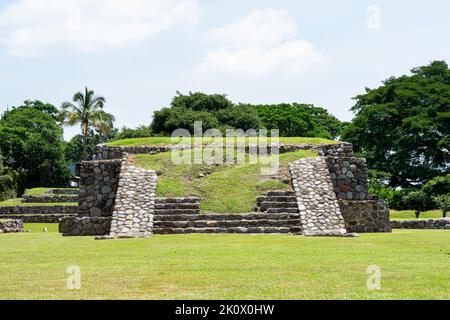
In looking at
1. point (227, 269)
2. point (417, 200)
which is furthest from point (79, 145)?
point (227, 269)

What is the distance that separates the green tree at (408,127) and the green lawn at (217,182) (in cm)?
1770

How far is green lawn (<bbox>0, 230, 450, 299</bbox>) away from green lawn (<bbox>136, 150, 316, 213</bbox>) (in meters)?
4.46

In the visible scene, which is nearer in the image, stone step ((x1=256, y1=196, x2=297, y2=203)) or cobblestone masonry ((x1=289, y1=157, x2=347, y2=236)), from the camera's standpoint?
cobblestone masonry ((x1=289, y1=157, x2=347, y2=236))

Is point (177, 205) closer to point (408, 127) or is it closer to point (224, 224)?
point (224, 224)

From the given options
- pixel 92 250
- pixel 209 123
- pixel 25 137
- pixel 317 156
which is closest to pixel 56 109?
pixel 25 137

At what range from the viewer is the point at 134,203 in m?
19.4

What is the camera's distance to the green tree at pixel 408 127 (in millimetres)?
39656

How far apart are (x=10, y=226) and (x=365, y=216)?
13.4m

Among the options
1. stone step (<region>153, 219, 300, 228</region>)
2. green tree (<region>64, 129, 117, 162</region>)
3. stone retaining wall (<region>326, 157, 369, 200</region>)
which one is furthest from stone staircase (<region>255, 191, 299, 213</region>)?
green tree (<region>64, 129, 117, 162</region>)

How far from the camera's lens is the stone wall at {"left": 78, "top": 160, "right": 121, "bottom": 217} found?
20844 millimetres

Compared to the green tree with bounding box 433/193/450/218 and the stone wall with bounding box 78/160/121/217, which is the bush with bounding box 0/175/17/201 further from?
the green tree with bounding box 433/193/450/218

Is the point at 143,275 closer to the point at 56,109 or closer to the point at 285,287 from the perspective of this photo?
the point at 285,287

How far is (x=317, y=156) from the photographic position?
2336cm

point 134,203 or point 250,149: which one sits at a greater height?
point 250,149
